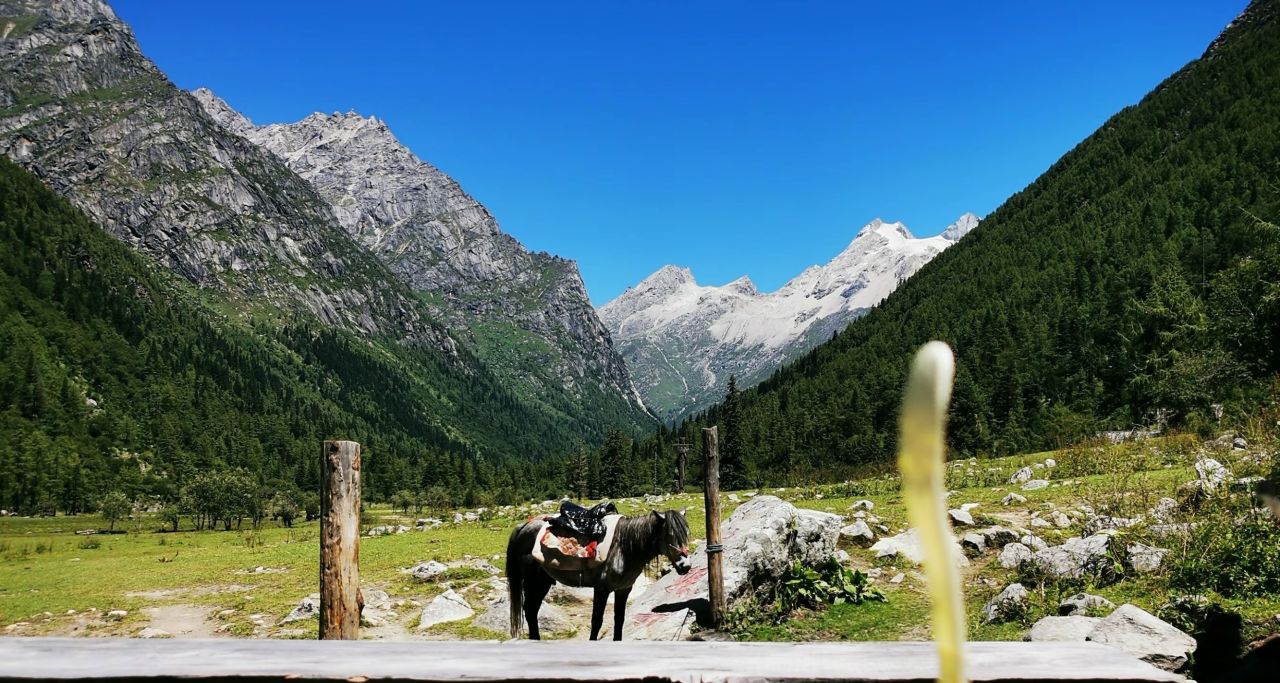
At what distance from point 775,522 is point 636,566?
3314 mm

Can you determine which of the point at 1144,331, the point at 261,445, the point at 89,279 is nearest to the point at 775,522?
the point at 1144,331

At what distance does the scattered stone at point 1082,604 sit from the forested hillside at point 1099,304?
10259mm

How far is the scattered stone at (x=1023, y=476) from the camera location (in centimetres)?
1867

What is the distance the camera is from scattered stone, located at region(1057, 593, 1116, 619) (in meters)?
7.65

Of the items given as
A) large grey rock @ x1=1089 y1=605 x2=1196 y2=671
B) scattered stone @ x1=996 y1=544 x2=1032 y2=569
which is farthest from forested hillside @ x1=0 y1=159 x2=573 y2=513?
large grey rock @ x1=1089 y1=605 x2=1196 y2=671

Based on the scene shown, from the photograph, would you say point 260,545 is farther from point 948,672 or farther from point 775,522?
point 948,672

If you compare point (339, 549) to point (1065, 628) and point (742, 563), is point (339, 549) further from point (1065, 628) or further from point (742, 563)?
point (1065, 628)

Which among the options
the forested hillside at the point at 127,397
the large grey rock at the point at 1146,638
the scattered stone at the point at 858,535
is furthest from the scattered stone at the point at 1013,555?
the forested hillside at the point at 127,397

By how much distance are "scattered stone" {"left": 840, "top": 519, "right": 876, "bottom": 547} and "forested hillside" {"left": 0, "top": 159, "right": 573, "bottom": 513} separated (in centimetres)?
5833

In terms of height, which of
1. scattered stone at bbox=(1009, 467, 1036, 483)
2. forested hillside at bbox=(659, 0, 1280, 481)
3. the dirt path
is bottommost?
the dirt path

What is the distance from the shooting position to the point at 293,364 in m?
195

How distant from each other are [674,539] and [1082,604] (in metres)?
4.96

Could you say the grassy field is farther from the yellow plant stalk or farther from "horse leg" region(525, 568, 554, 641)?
the yellow plant stalk

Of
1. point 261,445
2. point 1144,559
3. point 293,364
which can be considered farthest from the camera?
point 293,364
